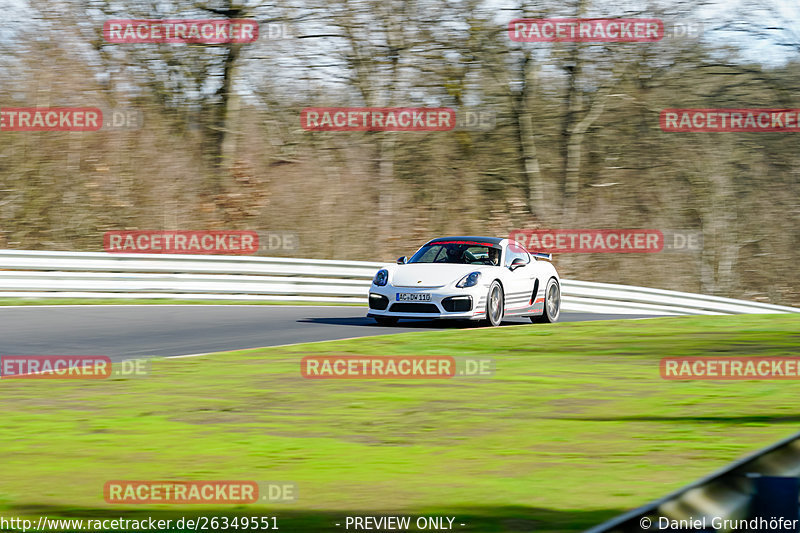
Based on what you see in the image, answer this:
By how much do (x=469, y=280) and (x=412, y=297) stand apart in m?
0.78

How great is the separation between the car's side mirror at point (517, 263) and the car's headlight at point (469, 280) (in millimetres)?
856

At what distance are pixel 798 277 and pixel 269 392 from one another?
97.2 ft

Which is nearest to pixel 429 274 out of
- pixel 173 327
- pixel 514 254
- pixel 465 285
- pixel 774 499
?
pixel 465 285

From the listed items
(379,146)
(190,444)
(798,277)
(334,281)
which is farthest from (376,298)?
(798,277)

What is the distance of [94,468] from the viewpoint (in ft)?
19.0

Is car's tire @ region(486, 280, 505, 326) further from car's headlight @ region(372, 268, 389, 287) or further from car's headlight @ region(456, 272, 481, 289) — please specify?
car's headlight @ region(372, 268, 389, 287)

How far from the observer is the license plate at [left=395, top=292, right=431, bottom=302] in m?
14.6

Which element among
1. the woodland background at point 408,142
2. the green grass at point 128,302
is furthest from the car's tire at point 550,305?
the woodland background at point 408,142

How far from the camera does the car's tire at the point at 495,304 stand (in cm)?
1490

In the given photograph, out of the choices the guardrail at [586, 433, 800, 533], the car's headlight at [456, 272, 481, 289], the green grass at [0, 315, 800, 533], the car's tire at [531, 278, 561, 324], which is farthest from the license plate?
the guardrail at [586, 433, 800, 533]

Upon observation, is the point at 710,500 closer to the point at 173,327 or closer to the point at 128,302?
the point at 173,327

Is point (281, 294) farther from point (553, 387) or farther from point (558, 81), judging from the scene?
point (558, 81)

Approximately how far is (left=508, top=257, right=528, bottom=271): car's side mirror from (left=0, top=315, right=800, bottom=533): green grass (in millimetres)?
4262

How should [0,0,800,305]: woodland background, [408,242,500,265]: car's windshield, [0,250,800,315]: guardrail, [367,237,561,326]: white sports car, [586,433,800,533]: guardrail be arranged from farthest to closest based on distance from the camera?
[0,0,800,305]: woodland background → [0,250,800,315]: guardrail → [408,242,500,265]: car's windshield → [367,237,561,326]: white sports car → [586,433,800,533]: guardrail
